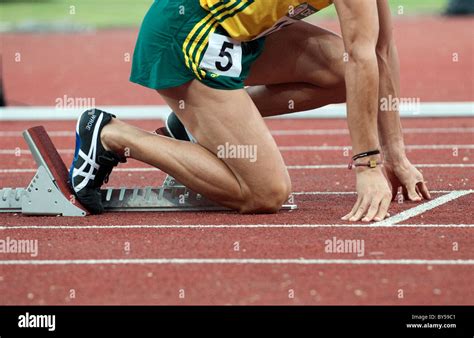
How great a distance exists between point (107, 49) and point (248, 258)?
15.8 m

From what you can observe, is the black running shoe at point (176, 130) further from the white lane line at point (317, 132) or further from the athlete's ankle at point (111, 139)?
the white lane line at point (317, 132)

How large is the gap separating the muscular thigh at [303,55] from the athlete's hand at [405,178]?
60cm

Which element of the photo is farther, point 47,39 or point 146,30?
point 47,39

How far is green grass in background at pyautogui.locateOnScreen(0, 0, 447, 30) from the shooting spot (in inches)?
1042

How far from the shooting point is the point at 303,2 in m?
5.62

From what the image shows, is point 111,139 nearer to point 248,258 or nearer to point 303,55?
point 303,55

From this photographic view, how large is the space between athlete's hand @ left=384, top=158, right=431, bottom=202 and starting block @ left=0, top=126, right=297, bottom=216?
0.56 metres

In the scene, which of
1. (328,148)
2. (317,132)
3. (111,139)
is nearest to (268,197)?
(111,139)

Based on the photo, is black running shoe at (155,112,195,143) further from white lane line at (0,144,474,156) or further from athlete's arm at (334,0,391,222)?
white lane line at (0,144,474,156)

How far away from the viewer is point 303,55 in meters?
6.24
